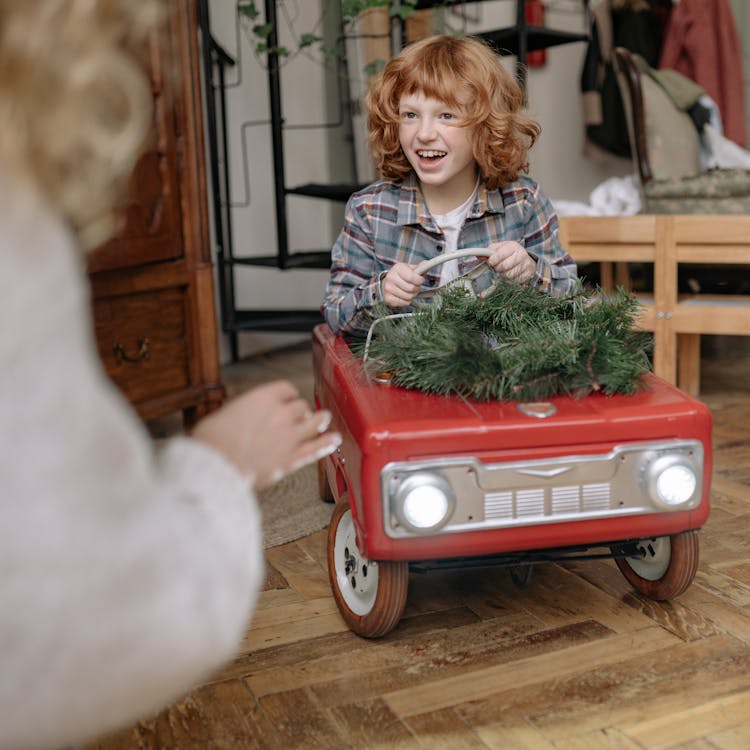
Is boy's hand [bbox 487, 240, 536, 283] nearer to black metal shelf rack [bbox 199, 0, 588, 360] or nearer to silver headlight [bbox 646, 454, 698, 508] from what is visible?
silver headlight [bbox 646, 454, 698, 508]

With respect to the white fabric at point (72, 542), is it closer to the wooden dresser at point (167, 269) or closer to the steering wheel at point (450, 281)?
the steering wheel at point (450, 281)

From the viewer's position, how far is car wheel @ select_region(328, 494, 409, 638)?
42.5 inches

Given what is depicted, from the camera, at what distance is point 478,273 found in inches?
54.0

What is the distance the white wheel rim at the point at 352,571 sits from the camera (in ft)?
3.69

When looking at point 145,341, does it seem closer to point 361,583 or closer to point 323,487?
point 323,487

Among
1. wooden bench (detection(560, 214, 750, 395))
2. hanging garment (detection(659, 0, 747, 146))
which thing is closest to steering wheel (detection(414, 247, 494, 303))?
wooden bench (detection(560, 214, 750, 395))

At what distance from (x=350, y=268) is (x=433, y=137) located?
0.26 m

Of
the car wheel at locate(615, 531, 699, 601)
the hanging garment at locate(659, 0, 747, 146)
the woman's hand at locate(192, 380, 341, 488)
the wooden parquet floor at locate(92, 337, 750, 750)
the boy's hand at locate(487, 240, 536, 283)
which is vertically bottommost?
the wooden parquet floor at locate(92, 337, 750, 750)

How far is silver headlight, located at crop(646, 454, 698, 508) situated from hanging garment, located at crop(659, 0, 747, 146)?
9.41ft

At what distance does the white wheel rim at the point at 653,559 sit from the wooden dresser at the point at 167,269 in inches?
38.3

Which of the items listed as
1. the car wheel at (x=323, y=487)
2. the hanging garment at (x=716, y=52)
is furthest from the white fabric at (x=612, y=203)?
the car wheel at (x=323, y=487)

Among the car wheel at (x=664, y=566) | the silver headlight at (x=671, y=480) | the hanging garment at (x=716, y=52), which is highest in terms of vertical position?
the hanging garment at (x=716, y=52)

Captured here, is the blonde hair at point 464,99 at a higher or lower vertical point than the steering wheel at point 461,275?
higher

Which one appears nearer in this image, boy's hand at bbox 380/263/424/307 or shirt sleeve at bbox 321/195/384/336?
boy's hand at bbox 380/263/424/307
